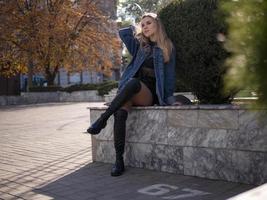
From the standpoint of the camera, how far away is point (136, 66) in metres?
5.87

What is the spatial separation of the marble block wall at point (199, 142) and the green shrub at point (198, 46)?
2.26 ft

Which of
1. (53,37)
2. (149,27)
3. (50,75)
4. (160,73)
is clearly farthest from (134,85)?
(50,75)

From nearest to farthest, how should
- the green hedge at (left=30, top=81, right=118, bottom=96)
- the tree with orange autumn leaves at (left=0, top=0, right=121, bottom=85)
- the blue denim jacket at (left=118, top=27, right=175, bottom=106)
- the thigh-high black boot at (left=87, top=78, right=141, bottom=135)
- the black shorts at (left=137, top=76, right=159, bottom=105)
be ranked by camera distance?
the thigh-high black boot at (left=87, top=78, right=141, bottom=135), the blue denim jacket at (left=118, top=27, right=175, bottom=106), the black shorts at (left=137, top=76, right=159, bottom=105), the tree with orange autumn leaves at (left=0, top=0, right=121, bottom=85), the green hedge at (left=30, top=81, right=118, bottom=96)

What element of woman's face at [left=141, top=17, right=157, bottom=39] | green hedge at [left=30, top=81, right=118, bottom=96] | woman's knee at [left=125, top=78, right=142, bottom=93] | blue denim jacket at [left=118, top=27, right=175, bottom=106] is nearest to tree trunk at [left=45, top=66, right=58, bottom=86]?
green hedge at [left=30, top=81, right=118, bottom=96]

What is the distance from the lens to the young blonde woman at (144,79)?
17.6 feet

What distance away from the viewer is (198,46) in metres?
5.51

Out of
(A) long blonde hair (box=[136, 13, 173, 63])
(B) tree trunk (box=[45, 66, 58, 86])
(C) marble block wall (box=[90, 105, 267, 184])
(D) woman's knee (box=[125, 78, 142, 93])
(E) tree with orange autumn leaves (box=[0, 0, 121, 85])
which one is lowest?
(C) marble block wall (box=[90, 105, 267, 184])

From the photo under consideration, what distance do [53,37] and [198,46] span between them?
26.4 m

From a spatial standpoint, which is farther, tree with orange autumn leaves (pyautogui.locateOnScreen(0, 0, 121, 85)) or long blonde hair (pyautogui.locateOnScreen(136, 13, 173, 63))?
tree with orange autumn leaves (pyautogui.locateOnScreen(0, 0, 121, 85))

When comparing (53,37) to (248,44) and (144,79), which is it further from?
(248,44)

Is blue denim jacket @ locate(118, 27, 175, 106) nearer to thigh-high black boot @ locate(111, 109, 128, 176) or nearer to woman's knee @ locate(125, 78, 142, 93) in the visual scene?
woman's knee @ locate(125, 78, 142, 93)

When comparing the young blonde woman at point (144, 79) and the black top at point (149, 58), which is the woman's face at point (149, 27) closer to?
the young blonde woman at point (144, 79)

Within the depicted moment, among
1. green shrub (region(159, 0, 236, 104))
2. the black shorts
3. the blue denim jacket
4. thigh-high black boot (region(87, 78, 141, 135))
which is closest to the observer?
thigh-high black boot (region(87, 78, 141, 135))

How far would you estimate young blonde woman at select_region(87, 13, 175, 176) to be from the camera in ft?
17.6
